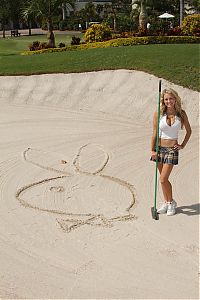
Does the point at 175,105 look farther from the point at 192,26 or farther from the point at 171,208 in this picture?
the point at 192,26

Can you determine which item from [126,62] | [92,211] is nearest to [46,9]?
[126,62]

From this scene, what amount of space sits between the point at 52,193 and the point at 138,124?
292 inches

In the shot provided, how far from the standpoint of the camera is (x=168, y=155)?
8.73 meters

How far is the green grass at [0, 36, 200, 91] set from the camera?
20.5 metres

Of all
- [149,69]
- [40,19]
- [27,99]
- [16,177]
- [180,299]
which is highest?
[40,19]

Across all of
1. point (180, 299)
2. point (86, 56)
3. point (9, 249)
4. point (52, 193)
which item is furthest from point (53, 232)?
point (86, 56)

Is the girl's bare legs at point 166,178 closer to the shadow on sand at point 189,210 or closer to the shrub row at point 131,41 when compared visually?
the shadow on sand at point 189,210

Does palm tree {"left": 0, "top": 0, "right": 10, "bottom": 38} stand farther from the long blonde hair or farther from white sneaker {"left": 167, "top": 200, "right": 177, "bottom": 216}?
white sneaker {"left": 167, "top": 200, "right": 177, "bottom": 216}

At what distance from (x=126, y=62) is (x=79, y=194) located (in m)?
13.3

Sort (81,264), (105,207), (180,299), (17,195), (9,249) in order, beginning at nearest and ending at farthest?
(180,299) → (81,264) → (9,249) → (105,207) → (17,195)

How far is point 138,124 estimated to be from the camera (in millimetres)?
17156

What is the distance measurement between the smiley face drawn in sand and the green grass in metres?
8.78

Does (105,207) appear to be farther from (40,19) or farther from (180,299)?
(40,19)

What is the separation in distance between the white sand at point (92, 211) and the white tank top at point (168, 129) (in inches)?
67.4
